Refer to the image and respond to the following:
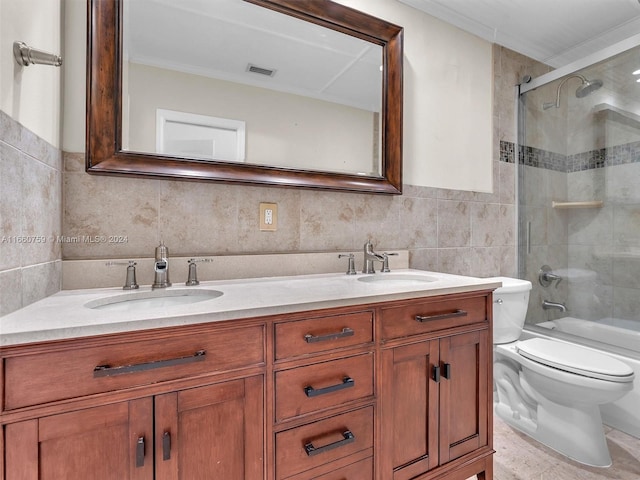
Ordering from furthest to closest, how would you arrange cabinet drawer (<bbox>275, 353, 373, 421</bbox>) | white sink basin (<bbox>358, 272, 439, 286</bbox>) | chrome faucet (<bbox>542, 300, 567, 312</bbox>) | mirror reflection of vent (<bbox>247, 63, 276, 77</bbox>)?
1. chrome faucet (<bbox>542, 300, 567, 312</bbox>)
2. white sink basin (<bbox>358, 272, 439, 286</bbox>)
3. mirror reflection of vent (<bbox>247, 63, 276, 77</bbox>)
4. cabinet drawer (<bbox>275, 353, 373, 421</bbox>)

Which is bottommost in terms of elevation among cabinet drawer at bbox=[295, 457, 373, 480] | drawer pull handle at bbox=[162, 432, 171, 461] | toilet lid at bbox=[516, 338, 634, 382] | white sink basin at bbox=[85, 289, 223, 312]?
cabinet drawer at bbox=[295, 457, 373, 480]

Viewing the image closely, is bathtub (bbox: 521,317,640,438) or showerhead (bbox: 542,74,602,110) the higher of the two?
showerhead (bbox: 542,74,602,110)

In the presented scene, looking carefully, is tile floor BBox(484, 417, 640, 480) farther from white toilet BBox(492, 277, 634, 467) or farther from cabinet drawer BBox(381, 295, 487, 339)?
cabinet drawer BBox(381, 295, 487, 339)

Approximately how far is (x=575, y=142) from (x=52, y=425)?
298cm

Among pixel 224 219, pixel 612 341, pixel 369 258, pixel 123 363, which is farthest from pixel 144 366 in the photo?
pixel 612 341

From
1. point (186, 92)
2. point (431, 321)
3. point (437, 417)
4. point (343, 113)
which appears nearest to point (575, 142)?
point (343, 113)

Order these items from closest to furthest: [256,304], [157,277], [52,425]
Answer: [52,425] < [256,304] < [157,277]

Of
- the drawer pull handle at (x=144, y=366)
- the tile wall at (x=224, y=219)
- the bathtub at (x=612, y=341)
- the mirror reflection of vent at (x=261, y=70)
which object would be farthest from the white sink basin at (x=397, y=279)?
the bathtub at (x=612, y=341)

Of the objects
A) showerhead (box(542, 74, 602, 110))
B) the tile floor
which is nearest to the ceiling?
showerhead (box(542, 74, 602, 110))

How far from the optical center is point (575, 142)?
2.24 meters

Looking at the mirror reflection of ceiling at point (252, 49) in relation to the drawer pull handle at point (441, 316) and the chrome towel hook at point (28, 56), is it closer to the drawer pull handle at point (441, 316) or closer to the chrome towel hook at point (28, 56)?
the chrome towel hook at point (28, 56)

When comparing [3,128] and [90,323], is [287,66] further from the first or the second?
[90,323]

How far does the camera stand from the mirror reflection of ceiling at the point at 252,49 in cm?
125

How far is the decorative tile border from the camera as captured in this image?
79.5 inches
